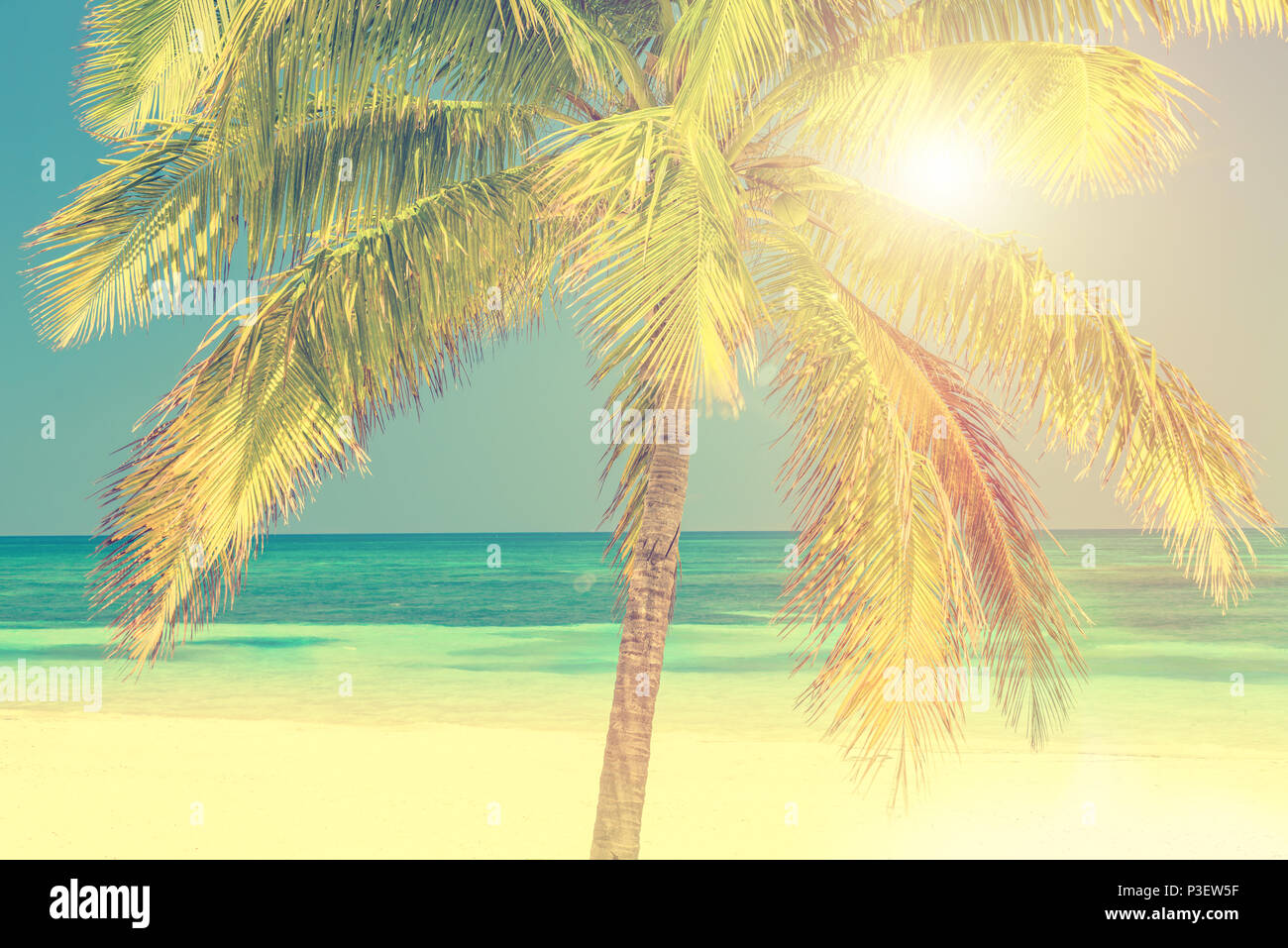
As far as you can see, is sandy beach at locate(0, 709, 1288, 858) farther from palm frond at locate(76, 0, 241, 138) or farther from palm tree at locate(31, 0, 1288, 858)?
palm frond at locate(76, 0, 241, 138)

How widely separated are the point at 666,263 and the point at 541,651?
28.1m

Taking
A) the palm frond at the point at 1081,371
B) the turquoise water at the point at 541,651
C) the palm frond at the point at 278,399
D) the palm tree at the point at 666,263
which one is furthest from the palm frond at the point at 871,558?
the turquoise water at the point at 541,651

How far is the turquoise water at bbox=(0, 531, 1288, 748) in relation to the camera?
1870cm

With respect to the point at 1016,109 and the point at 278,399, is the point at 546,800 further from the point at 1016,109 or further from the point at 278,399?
the point at 1016,109

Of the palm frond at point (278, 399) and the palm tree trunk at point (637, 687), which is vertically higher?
the palm frond at point (278, 399)

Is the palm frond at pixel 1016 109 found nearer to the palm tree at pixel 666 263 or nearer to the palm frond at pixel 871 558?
the palm tree at pixel 666 263

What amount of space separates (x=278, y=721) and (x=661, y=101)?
45.7 feet

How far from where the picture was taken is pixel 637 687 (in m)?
5.90

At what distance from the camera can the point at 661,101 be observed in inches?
226

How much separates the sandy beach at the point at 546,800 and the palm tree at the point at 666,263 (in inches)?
153

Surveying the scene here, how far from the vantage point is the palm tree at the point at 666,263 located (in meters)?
4.52

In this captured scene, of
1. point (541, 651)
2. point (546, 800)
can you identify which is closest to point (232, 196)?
point (546, 800)
